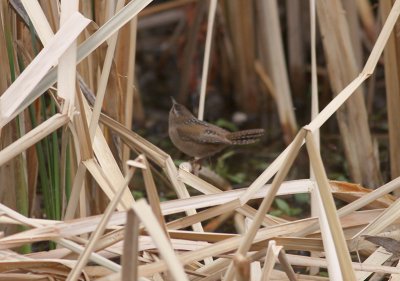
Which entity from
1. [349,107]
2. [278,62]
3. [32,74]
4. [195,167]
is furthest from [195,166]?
[32,74]

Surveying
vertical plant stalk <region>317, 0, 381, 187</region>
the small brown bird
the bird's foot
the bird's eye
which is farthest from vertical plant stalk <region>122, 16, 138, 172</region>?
vertical plant stalk <region>317, 0, 381, 187</region>

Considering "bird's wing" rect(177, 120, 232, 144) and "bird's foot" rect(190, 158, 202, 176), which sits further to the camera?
"bird's wing" rect(177, 120, 232, 144)

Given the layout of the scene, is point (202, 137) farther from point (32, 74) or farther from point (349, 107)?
point (32, 74)

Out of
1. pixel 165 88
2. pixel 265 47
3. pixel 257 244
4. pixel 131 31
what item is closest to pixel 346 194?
pixel 257 244

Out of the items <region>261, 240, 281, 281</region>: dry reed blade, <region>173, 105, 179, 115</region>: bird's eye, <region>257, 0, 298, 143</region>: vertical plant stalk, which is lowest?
<region>261, 240, 281, 281</region>: dry reed blade

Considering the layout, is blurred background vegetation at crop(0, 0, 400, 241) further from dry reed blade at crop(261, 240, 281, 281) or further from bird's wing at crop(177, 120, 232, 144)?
dry reed blade at crop(261, 240, 281, 281)

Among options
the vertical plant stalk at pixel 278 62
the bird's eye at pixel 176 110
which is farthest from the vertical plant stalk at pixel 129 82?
the vertical plant stalk at pixel 278 62

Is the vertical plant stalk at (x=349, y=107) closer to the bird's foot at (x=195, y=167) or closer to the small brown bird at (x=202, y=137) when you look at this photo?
the small brown bird at (x=202, y=137)

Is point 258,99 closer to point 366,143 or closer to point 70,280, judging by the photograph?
point 366,143
